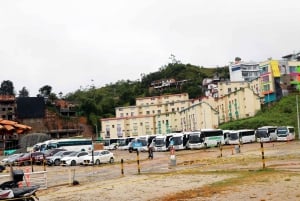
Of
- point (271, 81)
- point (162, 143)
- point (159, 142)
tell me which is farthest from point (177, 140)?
point (271, 81)

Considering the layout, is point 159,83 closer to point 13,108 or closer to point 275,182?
point 13,108

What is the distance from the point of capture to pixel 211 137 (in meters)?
58.8

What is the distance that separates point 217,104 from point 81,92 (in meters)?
68.2

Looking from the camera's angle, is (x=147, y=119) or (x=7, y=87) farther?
(x=7, y=87)

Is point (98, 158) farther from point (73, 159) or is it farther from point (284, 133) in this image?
point (284, 133)

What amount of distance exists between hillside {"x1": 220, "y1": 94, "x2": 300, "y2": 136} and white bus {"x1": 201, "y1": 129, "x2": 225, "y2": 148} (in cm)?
1249

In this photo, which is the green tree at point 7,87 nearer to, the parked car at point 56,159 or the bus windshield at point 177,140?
the bus windshield at point 177,140

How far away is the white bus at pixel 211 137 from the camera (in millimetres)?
58094

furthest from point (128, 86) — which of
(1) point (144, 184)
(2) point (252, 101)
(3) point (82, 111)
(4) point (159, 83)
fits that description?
(1) point (144, 184)

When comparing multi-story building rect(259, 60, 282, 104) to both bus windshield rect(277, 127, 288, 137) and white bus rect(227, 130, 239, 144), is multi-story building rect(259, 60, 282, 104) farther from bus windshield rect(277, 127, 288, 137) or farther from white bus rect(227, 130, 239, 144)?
white bus rect(227, 130, 239, 144)

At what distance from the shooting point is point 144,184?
60.8ft

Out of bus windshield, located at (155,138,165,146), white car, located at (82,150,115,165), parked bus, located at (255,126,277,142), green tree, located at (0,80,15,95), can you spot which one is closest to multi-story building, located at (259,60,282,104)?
parked bus, located at (255,126,277,142)

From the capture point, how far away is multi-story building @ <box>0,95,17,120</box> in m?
99.0

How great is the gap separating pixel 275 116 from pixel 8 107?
60276 mm
